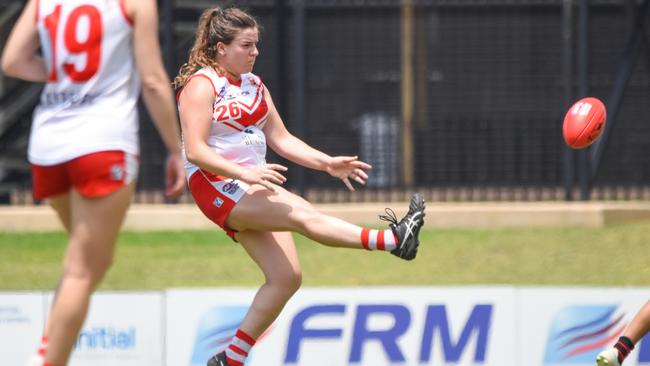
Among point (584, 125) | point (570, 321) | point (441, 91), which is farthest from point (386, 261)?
point (584, 125)

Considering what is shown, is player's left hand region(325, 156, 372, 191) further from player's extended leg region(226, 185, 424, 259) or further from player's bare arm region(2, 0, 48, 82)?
player's bare arm region(2, 0, 48, 82)

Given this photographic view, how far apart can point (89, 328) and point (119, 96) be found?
3.61m

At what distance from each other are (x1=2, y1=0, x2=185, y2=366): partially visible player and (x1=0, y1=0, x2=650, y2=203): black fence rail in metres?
9.13

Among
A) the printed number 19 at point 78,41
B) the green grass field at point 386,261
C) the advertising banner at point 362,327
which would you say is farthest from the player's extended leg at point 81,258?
the green grass field at point 386,261

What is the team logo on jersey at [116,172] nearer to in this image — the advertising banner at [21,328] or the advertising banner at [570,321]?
the advertising banner at [21,328]

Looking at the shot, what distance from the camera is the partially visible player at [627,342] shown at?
7324 millimetres

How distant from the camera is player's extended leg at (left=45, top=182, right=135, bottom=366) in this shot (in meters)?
5.37

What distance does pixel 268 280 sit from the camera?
6828 mm

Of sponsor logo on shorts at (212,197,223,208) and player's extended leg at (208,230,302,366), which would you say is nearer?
sponsor logo on shorts at (212,197,223,208)

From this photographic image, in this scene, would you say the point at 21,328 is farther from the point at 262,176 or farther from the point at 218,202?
the point at 262,176

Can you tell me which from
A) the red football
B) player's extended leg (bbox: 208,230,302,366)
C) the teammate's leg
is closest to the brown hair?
player's extended leg (bbox: 208,230,302,366)

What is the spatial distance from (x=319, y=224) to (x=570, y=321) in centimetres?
275

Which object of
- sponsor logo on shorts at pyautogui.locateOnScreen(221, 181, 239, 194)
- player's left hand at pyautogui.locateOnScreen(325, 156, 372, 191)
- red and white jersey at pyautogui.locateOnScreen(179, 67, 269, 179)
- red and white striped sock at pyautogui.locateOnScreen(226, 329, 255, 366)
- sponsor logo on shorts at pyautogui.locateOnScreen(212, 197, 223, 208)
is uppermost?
red and white jersey at pyautogui.locateOnScreen(179, 67, 269, 179)

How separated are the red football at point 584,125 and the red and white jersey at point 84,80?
3.36 meters
